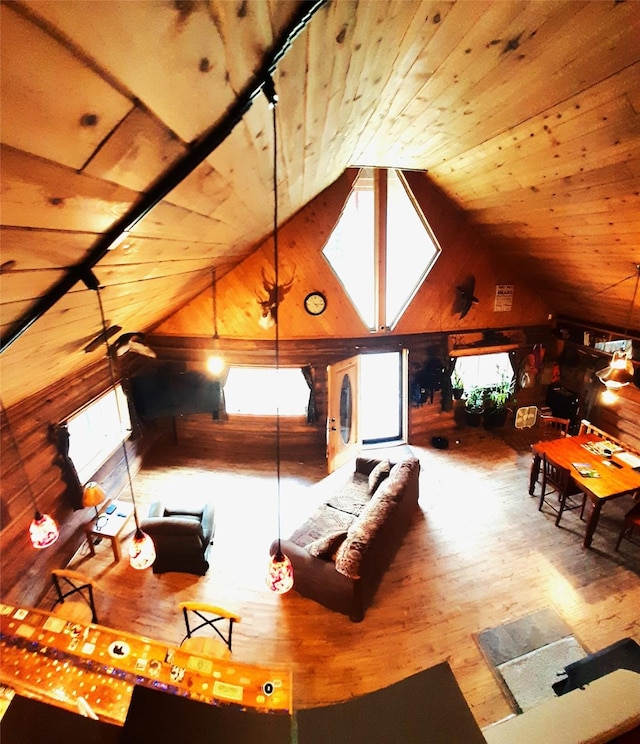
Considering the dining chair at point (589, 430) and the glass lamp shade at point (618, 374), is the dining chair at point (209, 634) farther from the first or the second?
the dining chair at point (589, 430)

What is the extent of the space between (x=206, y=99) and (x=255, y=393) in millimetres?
6164

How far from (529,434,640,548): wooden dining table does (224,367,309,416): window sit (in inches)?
151

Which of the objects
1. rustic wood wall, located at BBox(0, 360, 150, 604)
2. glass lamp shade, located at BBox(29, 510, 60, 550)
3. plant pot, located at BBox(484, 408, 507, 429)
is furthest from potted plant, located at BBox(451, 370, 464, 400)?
glass lamp shade, located at BBox(29, 510, 60, 550)

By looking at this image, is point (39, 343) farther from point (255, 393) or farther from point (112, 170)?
point (255, 393)

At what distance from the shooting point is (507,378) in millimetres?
7613

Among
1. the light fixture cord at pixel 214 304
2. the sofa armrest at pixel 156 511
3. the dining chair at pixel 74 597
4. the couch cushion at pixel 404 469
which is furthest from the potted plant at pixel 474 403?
the dining chair at pixel 74 597

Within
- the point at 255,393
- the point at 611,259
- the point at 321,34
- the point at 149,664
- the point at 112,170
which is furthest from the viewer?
the point at 255,393

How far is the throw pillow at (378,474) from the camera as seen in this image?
5304 mm

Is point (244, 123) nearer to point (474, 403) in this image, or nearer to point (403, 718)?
point (403, 718)

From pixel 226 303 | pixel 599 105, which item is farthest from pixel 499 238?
pixel 226 303

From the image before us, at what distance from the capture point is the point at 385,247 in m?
6.34

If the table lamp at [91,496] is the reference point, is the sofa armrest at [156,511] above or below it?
below

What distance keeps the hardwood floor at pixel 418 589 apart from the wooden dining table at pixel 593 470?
54 centimetres

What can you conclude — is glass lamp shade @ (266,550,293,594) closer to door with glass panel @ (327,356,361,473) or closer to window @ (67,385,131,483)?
window @ (67,385,131,483)
